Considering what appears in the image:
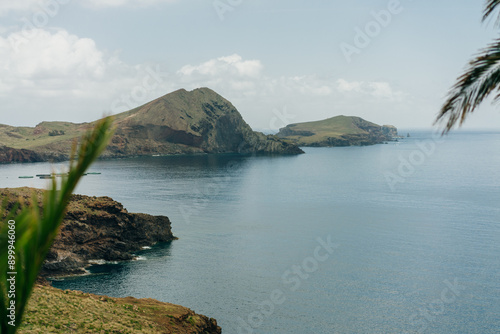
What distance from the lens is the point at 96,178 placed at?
192125 millimetres

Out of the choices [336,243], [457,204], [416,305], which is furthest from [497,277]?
[457,204]

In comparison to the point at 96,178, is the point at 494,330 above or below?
below

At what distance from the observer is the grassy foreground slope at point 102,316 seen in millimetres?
42031

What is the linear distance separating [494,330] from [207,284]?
4179 cm

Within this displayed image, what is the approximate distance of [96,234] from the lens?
84.8m

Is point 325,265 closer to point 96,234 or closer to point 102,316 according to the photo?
point 96,234

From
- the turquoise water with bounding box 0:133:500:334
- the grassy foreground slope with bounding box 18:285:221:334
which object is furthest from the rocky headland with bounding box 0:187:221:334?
the turquoise water with bounding box 0:133:500:334

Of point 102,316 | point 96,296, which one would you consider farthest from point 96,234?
point 102,316

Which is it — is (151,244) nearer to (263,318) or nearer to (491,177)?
(263,318)

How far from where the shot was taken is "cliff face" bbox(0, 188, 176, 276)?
76.4 m

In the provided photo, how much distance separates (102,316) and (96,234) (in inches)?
1638

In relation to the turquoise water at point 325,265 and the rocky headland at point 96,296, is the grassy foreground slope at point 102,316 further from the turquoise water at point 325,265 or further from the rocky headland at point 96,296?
the turquoise water at point 325,265

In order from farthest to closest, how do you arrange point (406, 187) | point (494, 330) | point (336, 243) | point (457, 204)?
point (406, 187), point (457, 204), point (336, 243), point (494, 330)

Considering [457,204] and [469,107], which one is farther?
[457,204]
